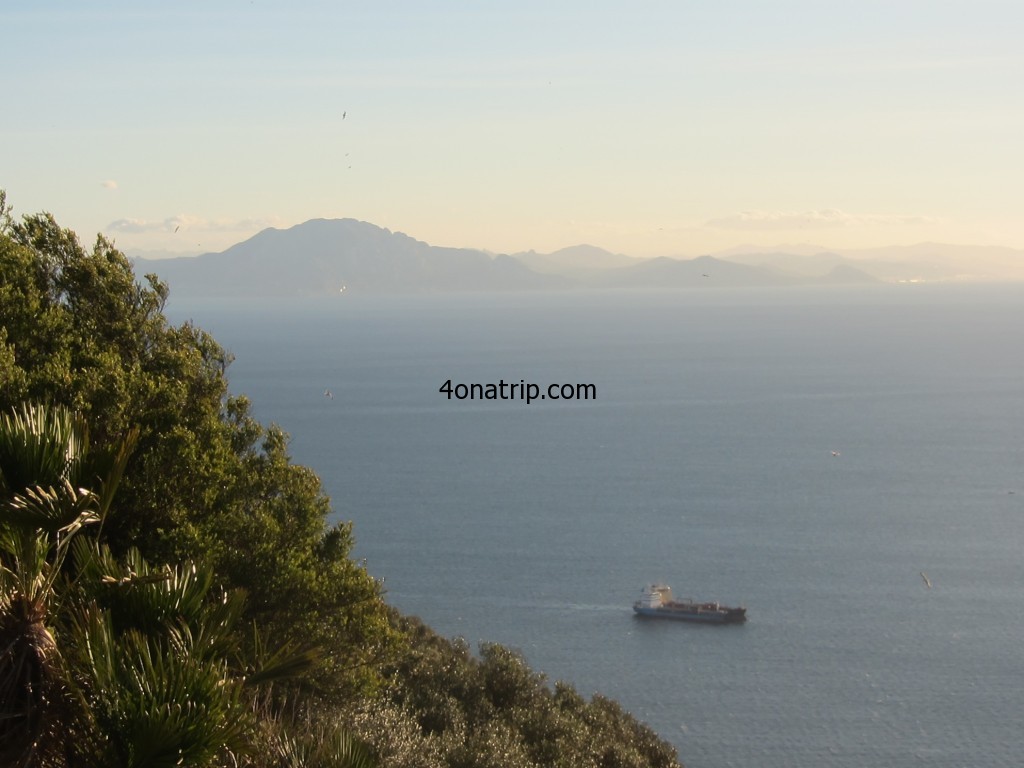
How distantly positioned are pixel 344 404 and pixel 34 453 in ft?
390

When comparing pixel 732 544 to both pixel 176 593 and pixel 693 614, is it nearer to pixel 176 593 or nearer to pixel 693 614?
pixel 693 614

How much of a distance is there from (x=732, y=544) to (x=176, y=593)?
210 feet

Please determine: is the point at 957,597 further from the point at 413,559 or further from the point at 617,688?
the point at 413,559

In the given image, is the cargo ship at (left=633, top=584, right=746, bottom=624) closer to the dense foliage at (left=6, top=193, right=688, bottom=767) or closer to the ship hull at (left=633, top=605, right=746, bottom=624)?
the ship hull at (left=633, top=605, right=746, bottom=624)

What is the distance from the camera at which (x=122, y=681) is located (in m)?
5.73

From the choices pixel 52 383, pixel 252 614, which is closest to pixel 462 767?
pixel 252 614

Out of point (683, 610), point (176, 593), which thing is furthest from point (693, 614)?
point (176, 593)

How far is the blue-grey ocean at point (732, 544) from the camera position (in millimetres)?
46375

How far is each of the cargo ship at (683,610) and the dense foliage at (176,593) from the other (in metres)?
36.7

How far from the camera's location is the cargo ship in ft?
185

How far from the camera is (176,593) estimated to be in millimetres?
6730

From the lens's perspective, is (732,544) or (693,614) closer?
(693,614)

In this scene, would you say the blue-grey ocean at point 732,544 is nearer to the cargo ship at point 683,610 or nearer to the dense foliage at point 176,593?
the cargo ship at point 683,610

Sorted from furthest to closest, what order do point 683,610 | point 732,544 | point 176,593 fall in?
point 732,544, point 683,610, point 176,593
